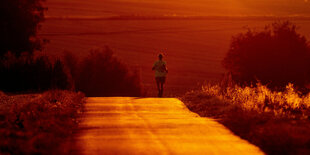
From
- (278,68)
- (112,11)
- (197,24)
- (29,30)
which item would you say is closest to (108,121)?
(29,30)

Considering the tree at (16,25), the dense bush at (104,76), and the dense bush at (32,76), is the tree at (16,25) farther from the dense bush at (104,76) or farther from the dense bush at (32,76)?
the dense bush at (32,76)

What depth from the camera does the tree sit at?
136 ft

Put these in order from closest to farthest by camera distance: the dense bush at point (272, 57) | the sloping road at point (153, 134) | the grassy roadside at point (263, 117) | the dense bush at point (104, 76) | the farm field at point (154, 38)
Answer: the sloping road at point (153, 134) < the grassy roadside at point (263, 117) < the dense bush at point (272, 57) < the dense bush at point (104, 76) < the farm field at point (154, 38)

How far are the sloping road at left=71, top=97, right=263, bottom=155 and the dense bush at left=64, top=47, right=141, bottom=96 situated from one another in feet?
97.9

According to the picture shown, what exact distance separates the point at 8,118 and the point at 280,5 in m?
88.0

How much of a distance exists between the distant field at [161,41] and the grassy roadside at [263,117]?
3381 cm

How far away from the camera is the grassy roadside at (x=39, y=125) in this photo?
11.9 metres

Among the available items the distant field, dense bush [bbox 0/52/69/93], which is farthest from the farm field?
dense bush [bbox 0/52/69/93]

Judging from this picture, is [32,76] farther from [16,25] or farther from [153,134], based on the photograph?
[153,134]

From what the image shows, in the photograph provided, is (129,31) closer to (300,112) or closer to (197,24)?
(197,24)

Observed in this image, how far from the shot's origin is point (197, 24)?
8181 centimetres

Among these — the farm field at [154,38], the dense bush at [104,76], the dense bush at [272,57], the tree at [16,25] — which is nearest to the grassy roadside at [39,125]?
the tree at [16,25]

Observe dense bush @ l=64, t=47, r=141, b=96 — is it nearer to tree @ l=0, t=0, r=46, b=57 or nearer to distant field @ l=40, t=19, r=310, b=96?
distant field @ l=40, t=19, r=310, b=96

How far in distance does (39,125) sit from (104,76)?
119 ft
